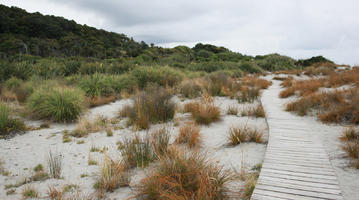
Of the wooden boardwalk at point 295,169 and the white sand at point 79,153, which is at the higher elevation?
the wooden boardwalk at point 295,169

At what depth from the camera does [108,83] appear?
10688 millimetres

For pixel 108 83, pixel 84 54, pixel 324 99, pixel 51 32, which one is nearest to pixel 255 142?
pixel 324 99

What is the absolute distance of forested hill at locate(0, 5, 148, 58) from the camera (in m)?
30.3

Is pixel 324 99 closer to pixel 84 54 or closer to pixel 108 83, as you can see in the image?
pixel 108 83

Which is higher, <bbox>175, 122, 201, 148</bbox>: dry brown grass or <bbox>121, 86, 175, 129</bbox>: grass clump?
<bbox>121, 86, 175, 129</bbox>: grass clump

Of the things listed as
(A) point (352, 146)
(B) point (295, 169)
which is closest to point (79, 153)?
(B) point (295, 169)

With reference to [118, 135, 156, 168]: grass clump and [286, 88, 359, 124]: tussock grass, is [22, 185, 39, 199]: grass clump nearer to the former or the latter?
[118, 135, 156, 168]: grass clump

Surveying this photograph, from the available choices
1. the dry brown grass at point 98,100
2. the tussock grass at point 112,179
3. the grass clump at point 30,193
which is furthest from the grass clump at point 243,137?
the dry brown grass at point 98,100

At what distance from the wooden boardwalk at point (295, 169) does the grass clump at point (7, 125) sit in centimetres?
648

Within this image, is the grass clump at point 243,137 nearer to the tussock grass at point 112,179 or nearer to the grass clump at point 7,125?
the tussock grass at point 112,179

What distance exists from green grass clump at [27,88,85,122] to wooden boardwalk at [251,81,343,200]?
580cm

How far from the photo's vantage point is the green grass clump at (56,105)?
7062mm

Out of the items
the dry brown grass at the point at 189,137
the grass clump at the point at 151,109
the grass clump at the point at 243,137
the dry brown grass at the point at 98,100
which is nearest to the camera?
the dry brown grass at the point at 189,137

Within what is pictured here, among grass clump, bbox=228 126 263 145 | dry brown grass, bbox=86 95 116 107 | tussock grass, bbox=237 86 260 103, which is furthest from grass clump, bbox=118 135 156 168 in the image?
tussock grass, bbox=237 86 260 103
